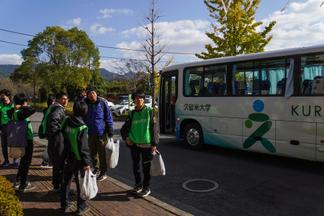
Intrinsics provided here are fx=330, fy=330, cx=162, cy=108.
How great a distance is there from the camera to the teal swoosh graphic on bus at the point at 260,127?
8.21 m

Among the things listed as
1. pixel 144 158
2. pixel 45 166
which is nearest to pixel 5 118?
pixel 45 166

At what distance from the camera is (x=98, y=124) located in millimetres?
6508

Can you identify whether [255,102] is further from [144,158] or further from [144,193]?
[144,193]

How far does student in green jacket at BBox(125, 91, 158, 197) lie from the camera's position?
5680 millimetres

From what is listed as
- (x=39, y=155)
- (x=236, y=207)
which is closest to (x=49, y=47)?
(x=39, y=155)

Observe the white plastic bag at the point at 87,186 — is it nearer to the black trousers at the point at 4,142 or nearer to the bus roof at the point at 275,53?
the black trousers at the point at 4,142

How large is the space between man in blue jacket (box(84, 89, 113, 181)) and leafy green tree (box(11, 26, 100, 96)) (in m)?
35.2

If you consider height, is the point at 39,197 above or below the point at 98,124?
below

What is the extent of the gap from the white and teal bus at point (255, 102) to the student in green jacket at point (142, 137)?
12.3 ft

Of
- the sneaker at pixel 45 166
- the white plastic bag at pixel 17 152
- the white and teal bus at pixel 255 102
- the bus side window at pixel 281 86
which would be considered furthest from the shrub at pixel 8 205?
the bus side window at pixel 281 86

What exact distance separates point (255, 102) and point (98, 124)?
416 cm

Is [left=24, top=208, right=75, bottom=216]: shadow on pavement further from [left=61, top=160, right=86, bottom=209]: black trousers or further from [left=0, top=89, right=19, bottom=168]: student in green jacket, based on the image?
[left=0, top=89, right=19, bottom=168]: student in green jacket

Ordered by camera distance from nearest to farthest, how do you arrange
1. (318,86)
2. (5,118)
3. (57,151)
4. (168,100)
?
(57,151) → (318,86) → (5,118) → (168,100)

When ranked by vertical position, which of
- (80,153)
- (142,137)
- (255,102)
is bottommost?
(80,153)
